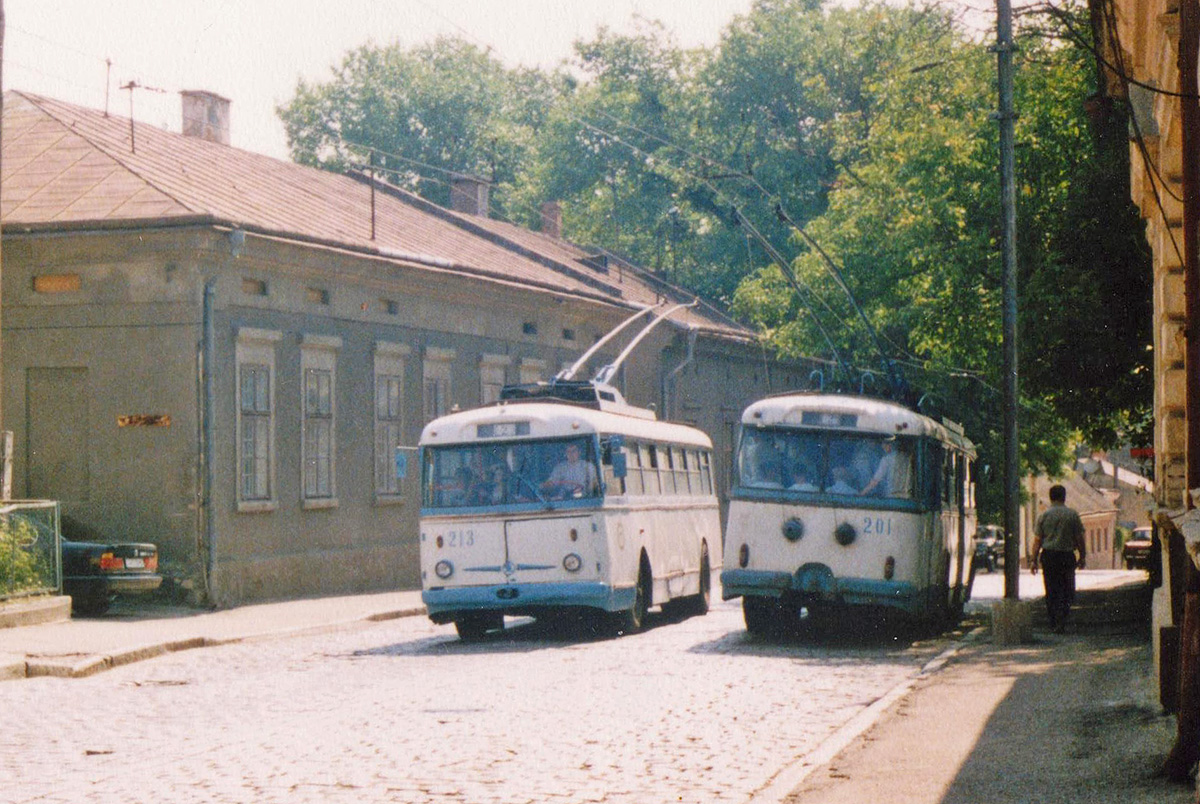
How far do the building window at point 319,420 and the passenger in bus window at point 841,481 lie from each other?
10.1 m

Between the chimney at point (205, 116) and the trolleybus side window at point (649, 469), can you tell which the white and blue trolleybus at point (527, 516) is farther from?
the chimney at point (205, 116)

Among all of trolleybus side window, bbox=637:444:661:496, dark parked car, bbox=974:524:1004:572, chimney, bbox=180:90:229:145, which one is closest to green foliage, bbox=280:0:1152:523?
trolleybus side window, bbox=637:444:661:496

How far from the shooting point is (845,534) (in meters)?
19.0

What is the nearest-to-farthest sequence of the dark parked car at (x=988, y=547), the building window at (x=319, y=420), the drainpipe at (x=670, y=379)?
the building window at (x=319, y=420)
the drainpipe at (x=670, y=379)
the dark parked car at (x=988, y=547)

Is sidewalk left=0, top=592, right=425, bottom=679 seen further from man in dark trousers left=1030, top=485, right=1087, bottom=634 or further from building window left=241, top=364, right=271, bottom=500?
man in dark trousers left=1030, top=485, right=1087, bottom=634

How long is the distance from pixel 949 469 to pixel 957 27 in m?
7.35

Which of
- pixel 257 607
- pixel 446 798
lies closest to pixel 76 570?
pixel 257 607

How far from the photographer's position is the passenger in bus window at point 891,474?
19312mm

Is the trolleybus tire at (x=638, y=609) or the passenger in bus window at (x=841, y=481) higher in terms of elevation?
the passenger in bus window at (x=841, y=481)

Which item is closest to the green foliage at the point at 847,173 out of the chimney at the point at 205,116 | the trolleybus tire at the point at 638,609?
the trolleybus tire at the point at 638,609

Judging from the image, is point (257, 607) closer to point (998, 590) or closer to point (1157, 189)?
point (1157, 189)

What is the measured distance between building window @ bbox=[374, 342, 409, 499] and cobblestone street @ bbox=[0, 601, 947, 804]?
9962mm

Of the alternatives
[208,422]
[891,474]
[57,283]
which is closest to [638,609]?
[891,474]

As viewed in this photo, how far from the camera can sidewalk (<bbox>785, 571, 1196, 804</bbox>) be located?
912 cm
